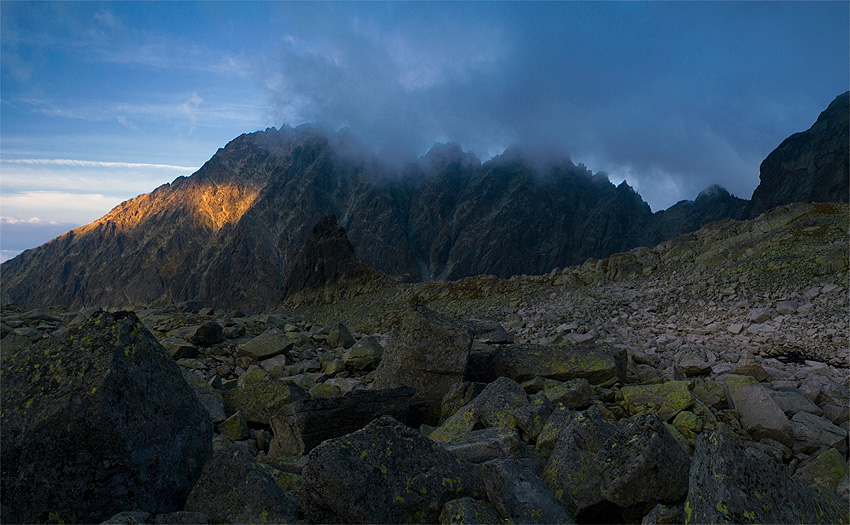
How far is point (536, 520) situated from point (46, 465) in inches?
177

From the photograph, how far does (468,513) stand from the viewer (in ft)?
12.3

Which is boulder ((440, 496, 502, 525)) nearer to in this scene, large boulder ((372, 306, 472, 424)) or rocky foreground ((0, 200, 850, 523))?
rocky foreground ((0, 200, 850, 523))

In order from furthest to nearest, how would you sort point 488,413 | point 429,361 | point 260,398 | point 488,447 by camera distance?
point 429,361, point 260,398, point 488,413, point 488,447

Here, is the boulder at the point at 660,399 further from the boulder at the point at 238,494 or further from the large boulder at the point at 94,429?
the large boulder at the point at 94,429

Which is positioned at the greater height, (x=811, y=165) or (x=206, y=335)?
(x=811, y=165)

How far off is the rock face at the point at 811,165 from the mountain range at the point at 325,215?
27.0 m

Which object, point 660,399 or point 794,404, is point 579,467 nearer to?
point 660,399

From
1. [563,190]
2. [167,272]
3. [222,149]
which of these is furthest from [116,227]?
[563,190]

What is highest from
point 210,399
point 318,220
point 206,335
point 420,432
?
point 318,220

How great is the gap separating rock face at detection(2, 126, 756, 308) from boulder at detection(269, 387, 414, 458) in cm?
12463

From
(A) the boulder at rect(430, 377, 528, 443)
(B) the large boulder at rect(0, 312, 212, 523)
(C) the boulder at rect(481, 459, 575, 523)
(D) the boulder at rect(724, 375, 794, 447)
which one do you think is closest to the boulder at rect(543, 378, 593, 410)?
(A) the boulder at rect(430, 377, 528, 443)

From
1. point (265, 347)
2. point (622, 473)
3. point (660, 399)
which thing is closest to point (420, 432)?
point (622, 473)

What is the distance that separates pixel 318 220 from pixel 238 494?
128 metres

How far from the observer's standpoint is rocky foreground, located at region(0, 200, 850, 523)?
409 centimetres
